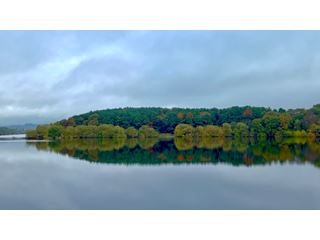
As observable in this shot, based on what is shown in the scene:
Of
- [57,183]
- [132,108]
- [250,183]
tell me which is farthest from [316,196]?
[132,108]

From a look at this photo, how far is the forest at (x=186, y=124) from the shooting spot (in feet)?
156

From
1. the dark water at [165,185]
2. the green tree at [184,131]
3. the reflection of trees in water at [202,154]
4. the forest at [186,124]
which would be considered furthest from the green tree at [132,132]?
the dark water at [165,185]

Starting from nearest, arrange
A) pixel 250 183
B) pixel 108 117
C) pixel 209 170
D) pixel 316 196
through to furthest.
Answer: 1. pixel 316 196
2. pixel 250 183
3. pixel 209 170
4. pixel 108 117

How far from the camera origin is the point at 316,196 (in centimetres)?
945

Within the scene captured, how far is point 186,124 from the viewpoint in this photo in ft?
174

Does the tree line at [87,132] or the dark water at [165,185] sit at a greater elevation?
the tree line at [87,132]

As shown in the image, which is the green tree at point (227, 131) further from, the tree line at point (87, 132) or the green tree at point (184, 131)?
the tree line at point (87, 132)

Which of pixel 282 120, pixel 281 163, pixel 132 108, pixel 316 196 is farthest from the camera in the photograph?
pixel 132 108

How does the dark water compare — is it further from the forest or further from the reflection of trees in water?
the forest

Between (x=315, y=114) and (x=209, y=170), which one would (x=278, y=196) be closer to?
(x=209, y=170)

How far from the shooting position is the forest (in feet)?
156

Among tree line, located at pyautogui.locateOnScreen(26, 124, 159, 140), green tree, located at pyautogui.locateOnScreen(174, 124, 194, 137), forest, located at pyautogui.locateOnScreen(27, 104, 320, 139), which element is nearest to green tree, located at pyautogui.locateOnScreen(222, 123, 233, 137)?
forest, located at pyautogui.locateOnScreen(27, 104, 320, 139)

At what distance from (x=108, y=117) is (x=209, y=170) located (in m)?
42.5

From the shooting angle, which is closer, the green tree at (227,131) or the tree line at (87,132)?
the tree line at (87,132)
